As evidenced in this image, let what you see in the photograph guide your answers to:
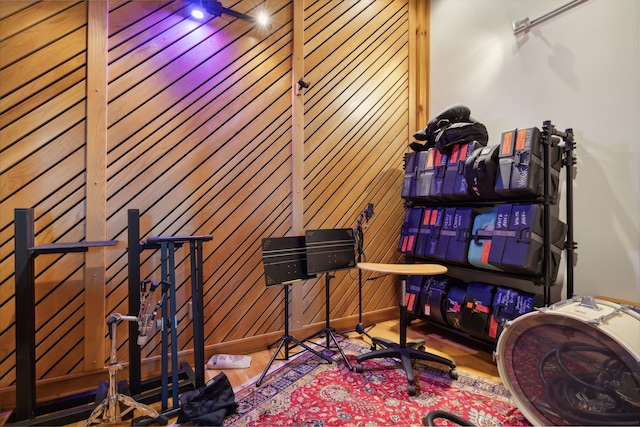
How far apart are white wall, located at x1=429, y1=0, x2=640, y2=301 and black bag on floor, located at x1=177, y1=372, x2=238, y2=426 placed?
290 centimetres

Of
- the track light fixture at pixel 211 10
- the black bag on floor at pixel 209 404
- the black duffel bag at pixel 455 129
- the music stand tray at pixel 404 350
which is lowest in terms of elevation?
the black bag on floor at pixel 209 404

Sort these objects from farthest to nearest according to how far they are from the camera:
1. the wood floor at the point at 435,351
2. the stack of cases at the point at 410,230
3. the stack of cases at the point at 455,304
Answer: the stack of cases at the point at 410,230 → the stack of cases at the point at 455,304 → the wood floor at the point at 435,351

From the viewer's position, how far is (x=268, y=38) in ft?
9.82

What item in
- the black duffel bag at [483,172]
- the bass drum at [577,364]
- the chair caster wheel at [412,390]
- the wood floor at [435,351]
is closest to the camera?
the bass drum at [577,364]

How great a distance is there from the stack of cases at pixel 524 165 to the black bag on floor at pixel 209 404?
262 centimetres

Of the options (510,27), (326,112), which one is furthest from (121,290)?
(510,27)

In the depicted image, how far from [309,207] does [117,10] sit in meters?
2.33

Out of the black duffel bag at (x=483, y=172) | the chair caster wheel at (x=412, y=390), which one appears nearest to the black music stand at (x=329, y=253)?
the chair caster wheel at (x=412, y=390)

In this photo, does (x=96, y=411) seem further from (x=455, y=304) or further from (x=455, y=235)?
(x=455, y=235)

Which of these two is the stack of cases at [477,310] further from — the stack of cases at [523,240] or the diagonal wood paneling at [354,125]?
the diagonal wood paneling at [354,125]

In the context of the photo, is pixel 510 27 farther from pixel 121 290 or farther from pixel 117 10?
pixel 121 290

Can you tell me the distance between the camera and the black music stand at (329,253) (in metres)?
2.58

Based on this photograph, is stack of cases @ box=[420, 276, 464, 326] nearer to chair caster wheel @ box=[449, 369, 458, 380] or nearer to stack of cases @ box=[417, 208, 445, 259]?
stack of cases @ box=[417, 208, 445, 259]

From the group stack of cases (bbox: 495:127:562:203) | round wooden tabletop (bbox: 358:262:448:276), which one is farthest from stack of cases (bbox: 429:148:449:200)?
round wooden tabletop (bbox: 358:262:448:276)
